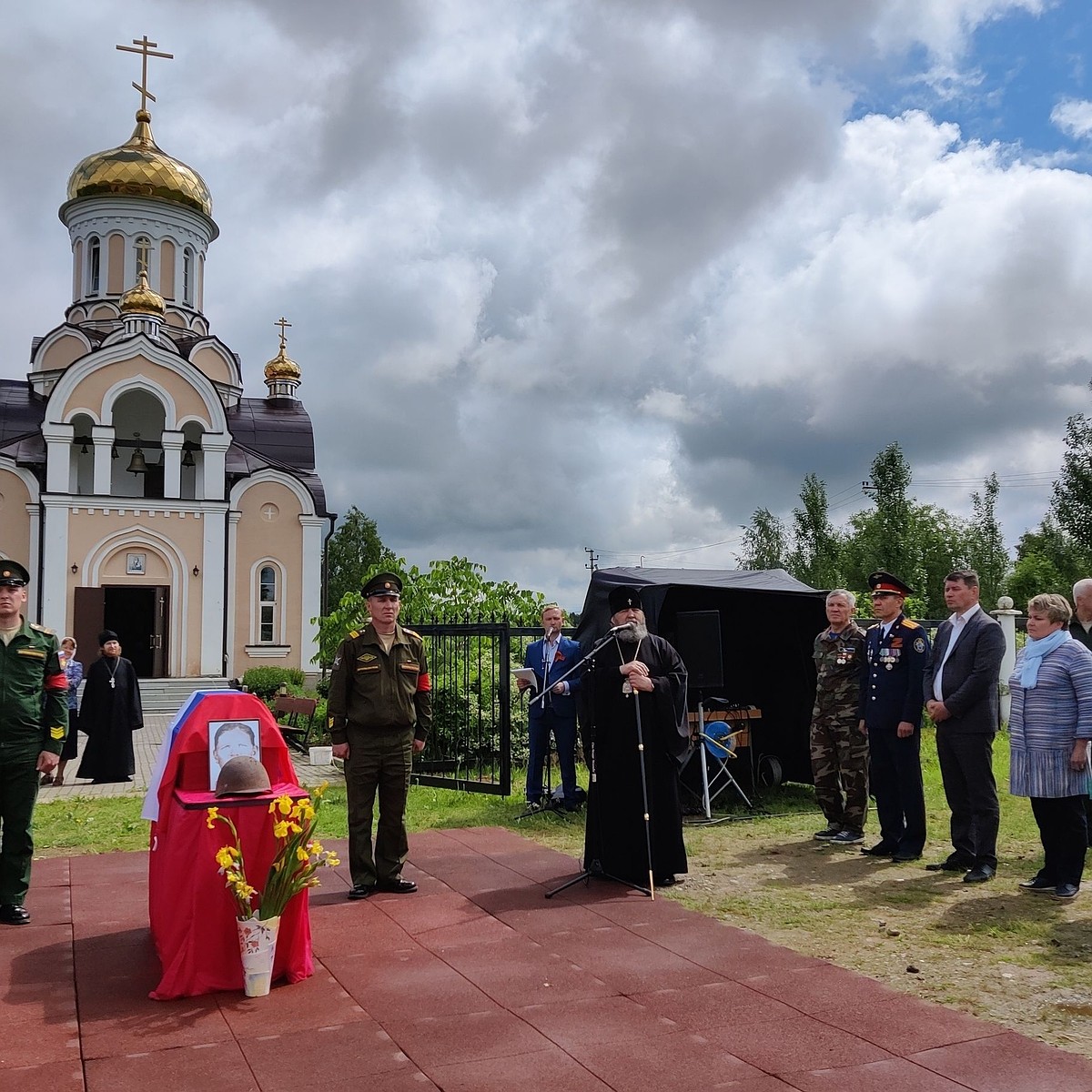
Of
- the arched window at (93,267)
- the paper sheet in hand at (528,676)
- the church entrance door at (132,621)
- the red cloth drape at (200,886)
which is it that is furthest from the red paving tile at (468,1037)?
the arched window at (93,267)

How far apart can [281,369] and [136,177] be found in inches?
301

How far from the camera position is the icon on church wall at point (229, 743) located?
5.25m

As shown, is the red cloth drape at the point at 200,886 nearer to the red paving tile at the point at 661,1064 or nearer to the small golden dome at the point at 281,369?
the red paving tile at the point at 661,1064

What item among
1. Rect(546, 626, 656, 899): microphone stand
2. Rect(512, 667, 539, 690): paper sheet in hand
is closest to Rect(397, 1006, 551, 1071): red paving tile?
Rect(546, 626, 656, 899): microphone stand

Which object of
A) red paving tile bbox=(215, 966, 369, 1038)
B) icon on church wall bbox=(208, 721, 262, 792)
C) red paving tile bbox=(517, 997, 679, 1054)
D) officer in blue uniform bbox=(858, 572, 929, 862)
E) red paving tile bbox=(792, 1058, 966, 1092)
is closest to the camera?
red paving tile bbox=(792, 1058, 966, 1092)

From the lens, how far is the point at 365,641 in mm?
6848

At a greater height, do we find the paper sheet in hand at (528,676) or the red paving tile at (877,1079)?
the paper sheet in hand at (528,676)

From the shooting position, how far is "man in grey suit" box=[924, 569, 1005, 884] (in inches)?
278

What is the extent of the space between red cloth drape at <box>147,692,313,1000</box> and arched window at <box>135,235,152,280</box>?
31867 millimetres

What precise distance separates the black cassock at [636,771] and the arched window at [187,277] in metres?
31.6

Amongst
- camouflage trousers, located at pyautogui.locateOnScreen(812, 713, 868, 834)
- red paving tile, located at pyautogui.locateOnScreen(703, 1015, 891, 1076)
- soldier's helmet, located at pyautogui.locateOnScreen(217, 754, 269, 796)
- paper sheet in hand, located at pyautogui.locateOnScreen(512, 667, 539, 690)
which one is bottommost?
red paving tile, located at pyautogui.locateOnScreen(703, 1015, 891, 1076)

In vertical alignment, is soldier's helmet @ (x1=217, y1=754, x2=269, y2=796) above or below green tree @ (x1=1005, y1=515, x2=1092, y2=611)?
below

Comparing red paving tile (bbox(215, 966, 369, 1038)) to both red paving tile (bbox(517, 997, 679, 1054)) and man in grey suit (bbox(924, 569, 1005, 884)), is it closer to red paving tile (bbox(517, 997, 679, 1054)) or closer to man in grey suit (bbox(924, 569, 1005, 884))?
red paving tile (bbox(517, 997, 679, 1054))

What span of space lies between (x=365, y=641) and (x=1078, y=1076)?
4.54m
